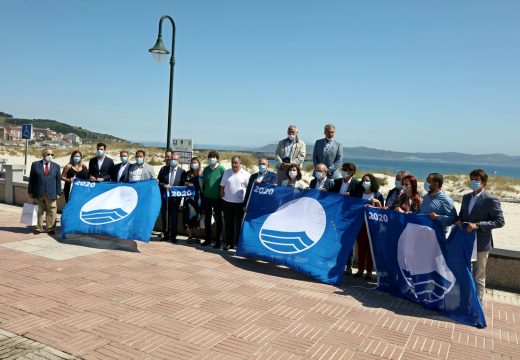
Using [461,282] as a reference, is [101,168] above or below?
above

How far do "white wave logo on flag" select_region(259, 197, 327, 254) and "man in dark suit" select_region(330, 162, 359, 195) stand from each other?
0.51m

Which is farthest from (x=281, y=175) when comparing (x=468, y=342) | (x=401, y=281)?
(x=468, y=342)

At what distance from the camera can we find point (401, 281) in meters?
6.91

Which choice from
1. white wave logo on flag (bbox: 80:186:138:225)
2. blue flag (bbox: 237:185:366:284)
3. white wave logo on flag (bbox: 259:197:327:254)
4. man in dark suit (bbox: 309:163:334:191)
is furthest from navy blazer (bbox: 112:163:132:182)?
man in dark suit (bbox: 309:163:334:191)

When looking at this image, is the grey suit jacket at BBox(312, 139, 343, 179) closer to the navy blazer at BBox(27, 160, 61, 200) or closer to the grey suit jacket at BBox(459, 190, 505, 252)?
the grey suit jacket at BBox(459, 190, 505, 252)

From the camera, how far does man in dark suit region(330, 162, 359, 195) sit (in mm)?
8125

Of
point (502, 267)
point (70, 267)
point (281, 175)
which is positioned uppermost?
point (281, 175)

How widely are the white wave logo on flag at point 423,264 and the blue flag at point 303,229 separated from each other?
0.91 meters

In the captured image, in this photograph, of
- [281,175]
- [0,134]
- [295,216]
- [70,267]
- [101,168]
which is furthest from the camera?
[0,134]

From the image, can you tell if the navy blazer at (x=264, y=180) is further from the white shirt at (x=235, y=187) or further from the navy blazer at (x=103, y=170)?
the navy blazer at (x=103, y=170)

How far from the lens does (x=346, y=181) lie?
324 inches

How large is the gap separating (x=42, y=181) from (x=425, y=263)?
788 centimetres

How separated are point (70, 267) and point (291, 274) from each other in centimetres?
371

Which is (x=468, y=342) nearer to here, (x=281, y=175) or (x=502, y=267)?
(x=502, y=267)
